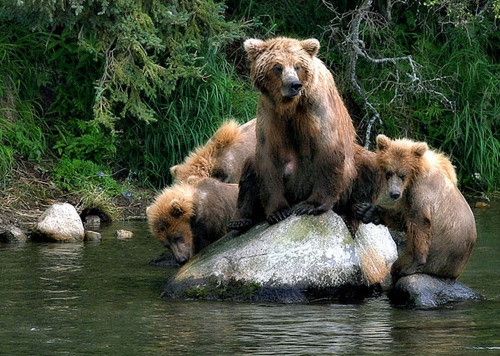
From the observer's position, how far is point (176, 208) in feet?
32.8

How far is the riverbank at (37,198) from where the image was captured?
12.9 meters

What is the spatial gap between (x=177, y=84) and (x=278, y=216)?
593 cm

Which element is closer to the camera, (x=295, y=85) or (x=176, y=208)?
(x=295, y=85)

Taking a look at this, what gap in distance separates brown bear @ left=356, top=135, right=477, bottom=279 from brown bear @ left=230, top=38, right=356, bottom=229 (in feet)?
1.09

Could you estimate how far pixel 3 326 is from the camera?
7.62m

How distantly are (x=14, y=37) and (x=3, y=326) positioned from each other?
7.97 m

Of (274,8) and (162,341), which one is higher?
(274,8)

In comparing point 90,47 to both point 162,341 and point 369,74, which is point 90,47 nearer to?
point 369,74

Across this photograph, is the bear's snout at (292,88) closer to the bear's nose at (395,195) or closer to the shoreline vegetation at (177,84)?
the bear's nose at (395,195)

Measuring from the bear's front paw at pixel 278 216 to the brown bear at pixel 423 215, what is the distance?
0.57 m

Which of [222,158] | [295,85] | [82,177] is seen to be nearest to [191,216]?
[222,158]

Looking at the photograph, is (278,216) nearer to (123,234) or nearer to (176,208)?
(176,208)

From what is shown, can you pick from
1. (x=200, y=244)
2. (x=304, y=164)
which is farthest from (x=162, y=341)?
(x=200, y=244)

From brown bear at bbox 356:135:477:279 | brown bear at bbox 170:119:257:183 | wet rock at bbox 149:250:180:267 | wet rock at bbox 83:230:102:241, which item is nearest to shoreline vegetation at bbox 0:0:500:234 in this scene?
wet rock at bbox 83:230:102:241
